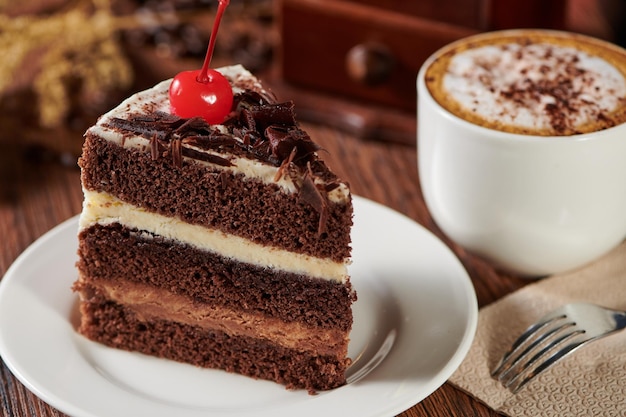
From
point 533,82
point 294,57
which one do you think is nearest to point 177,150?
point 533,82

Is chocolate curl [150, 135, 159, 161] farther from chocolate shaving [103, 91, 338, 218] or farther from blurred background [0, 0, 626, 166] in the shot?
blurred background [0, 0, 626, 166]

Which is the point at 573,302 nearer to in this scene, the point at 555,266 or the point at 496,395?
the point at 555,266

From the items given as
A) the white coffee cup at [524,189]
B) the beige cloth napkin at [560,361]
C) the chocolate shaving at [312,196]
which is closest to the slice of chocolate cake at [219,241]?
the chocolate shaving at [312,196]

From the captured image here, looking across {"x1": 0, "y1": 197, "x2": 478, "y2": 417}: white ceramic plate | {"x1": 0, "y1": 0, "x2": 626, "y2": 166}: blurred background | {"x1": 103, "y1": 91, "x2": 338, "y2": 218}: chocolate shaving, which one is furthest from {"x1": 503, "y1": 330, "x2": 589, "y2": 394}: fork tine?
{"x1": 0, "y1": 0, "x2": 626, "y2": 166}: blurred background

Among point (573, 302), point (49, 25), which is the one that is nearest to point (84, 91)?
point (49, 25)

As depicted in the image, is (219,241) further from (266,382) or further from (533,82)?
(533,82)
